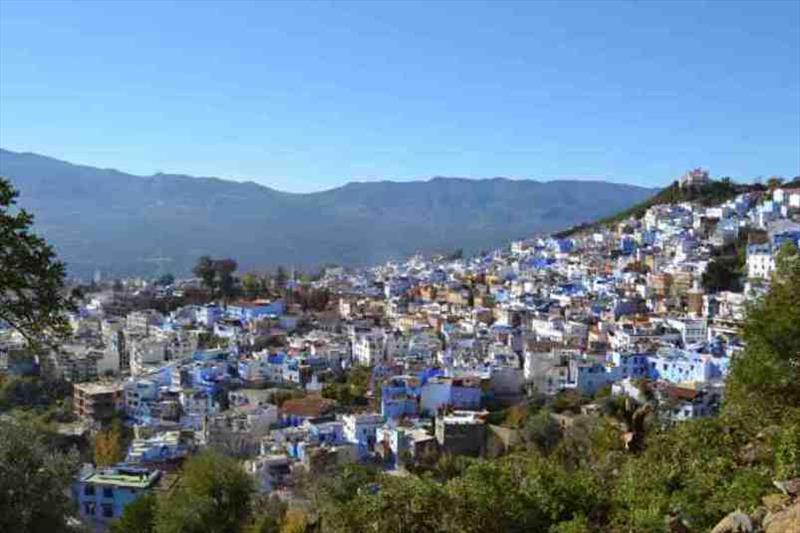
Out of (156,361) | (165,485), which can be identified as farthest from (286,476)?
(156,361)

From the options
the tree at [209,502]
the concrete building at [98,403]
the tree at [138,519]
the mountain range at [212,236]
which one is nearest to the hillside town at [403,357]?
the concrete building at [98,403]

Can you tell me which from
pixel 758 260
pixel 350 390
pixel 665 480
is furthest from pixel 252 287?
pixel 665 480

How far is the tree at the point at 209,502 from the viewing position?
13.0 m

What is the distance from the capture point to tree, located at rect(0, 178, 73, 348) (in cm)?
526

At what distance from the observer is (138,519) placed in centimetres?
1423

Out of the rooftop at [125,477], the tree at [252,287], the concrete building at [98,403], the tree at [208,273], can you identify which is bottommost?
the concrete building at [98,403]

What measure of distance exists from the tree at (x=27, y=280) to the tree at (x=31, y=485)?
3.42 m

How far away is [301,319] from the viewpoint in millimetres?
44938

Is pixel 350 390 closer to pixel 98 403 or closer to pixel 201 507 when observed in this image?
pixel 98 403

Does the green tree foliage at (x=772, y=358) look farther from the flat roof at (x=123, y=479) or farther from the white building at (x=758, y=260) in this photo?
the white building at (x=758, y=260)

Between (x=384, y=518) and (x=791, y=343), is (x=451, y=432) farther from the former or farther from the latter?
(x=384, y=518)

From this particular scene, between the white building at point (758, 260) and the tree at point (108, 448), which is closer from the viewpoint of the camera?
the tree at point (108, 448)

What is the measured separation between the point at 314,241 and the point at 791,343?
487ft

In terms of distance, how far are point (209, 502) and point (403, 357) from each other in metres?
20.9
